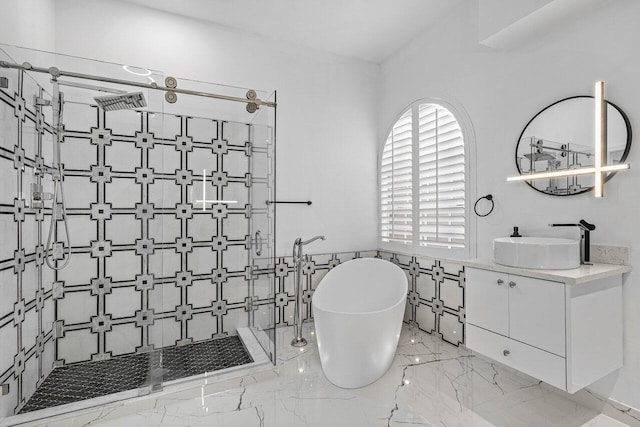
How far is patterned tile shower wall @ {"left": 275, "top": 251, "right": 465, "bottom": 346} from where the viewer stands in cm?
255

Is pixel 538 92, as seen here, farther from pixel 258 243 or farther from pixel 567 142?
pixel 258 243

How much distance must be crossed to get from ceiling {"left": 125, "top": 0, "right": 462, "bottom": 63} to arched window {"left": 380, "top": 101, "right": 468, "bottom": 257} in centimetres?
68

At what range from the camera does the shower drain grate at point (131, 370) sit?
181cm

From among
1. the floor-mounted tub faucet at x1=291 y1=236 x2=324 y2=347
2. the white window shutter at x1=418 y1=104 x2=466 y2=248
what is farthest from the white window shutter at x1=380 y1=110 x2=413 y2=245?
the floor-mounted tub faucet at x1=291 y1=236 x2=324 y2=347

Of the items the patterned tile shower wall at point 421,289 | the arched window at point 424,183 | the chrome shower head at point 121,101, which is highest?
the chrome shower head at point 121,101

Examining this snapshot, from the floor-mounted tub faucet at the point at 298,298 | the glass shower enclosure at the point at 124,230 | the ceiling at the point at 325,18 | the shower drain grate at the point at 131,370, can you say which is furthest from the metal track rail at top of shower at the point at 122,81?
the shower drain grate at the point at 131,370

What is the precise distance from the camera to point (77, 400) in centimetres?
177

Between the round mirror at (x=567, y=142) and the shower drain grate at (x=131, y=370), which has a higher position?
the round mirror at (x=567, y=142)

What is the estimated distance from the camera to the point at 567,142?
188 centimetres

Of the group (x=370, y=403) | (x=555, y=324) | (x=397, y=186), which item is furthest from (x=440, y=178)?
(x=370, y=403)

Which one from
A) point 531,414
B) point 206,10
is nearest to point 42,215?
point 206,10

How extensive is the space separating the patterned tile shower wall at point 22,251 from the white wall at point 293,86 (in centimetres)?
90

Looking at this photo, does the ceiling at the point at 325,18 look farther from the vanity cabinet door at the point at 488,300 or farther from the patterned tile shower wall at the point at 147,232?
the vanity cabinet door at the point at 488,300

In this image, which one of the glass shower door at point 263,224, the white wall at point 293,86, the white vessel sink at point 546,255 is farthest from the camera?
the white wall at point 293,86
